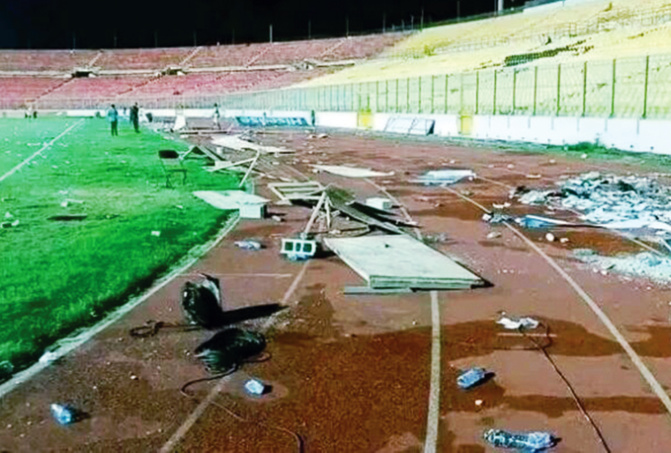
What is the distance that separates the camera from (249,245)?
41.0ft

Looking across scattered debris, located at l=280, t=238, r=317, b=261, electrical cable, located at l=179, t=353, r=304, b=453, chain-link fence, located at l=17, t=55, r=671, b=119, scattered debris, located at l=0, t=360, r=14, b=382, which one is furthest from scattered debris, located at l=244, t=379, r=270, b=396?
chain-link fence, located at l=17, t=55, r=671, b=119

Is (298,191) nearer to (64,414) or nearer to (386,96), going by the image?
(64,414)

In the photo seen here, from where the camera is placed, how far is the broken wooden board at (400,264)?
960 centimetres

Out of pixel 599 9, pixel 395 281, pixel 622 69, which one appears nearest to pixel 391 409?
pixel 395 281

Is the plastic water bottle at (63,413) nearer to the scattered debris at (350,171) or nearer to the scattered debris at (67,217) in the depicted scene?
the scattered debris at (67,217)

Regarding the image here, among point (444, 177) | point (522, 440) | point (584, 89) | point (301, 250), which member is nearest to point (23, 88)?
point (584, 89)

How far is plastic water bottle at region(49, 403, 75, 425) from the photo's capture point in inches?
228

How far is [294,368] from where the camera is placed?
6.95 metres

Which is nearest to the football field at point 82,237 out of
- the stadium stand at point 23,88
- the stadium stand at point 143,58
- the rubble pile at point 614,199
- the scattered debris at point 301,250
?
the scattered debris at point 301,250

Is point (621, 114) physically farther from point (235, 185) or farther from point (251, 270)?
point (251, 270)

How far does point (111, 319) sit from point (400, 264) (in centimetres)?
367

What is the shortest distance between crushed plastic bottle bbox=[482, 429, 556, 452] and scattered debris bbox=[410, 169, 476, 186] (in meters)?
16.6

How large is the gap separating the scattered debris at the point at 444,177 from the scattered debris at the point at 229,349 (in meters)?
14.7

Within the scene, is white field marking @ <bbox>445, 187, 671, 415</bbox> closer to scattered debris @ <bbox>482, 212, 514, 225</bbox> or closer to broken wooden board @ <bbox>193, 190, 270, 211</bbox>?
scattered debris @ <bbox>482, 212, 514, 225</bbox>
